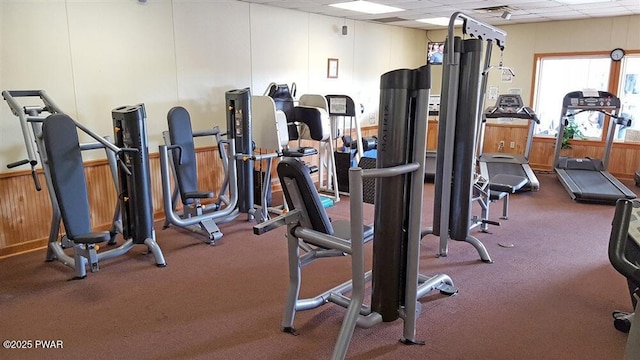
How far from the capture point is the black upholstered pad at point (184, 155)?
456 cm

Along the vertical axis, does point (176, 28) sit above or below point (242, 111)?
above

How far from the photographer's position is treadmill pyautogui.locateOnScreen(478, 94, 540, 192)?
21.5ft

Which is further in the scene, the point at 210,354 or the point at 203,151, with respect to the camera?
the point at 203,151

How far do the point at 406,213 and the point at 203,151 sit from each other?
349 cm

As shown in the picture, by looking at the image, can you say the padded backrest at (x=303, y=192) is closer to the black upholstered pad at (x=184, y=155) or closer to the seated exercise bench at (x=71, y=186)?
the seated exercise bench at (x=71, y=186)

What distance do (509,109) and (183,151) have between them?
190 inches

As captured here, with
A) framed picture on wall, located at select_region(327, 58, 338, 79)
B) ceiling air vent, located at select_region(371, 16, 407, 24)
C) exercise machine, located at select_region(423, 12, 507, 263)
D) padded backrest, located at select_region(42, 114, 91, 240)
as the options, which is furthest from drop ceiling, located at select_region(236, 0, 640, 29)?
padded backrest, located at select_region(42, 114, 91, 240)

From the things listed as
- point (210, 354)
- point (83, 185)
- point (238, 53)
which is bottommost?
point (210, 354)

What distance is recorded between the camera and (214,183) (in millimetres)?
5609

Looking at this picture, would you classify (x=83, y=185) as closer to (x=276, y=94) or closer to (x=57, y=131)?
(x=57, y=131)

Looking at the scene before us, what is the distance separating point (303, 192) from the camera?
96.7 inches

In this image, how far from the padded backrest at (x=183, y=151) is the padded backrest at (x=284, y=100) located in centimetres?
122

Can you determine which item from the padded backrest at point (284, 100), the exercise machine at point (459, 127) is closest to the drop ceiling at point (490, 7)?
the padded backrest at point (284, 100)

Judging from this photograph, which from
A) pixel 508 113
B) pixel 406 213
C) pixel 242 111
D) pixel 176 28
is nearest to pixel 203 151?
pixel 242 111
